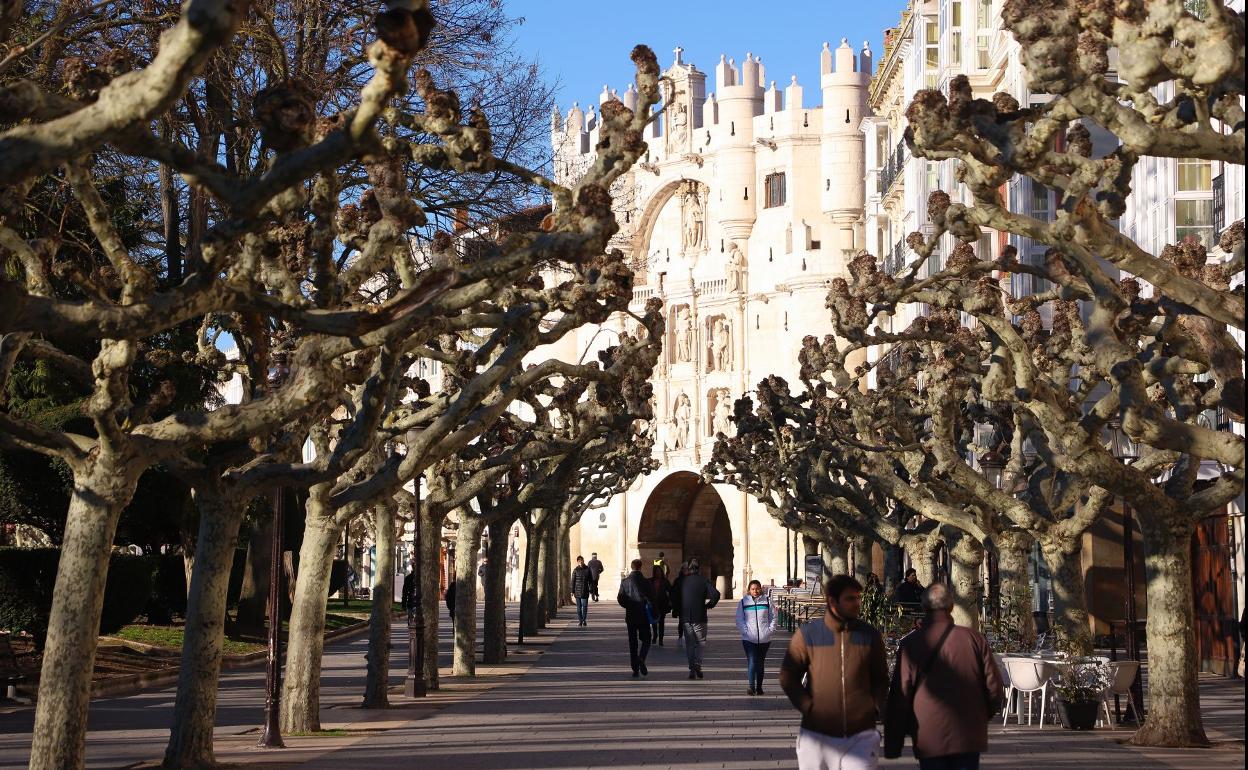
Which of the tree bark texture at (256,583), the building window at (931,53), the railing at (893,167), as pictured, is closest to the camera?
the tree bark texture at (256,583)

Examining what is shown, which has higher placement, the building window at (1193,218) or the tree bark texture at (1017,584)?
the building window at (1193,218)

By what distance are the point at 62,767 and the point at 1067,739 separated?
960cm

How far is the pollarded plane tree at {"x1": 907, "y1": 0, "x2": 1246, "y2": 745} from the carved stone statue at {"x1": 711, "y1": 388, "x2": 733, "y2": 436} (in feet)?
193

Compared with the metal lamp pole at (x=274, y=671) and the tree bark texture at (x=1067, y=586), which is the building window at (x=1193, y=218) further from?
the metal lamp pole at (x=274, y=671)

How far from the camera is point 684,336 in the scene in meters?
79.9

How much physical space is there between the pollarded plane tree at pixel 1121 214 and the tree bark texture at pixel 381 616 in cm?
758

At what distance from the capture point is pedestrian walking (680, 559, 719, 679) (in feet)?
83.4

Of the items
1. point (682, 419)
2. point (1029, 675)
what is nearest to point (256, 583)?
point (1029, 675)

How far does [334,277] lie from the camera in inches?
504

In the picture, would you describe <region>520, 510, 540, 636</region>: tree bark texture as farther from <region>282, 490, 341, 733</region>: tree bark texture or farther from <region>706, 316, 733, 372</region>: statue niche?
<region>706, 316, 733, 372</region>: statue niche

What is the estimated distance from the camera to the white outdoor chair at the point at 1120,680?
1831 centimetres

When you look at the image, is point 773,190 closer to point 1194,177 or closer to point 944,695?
point 1194,177

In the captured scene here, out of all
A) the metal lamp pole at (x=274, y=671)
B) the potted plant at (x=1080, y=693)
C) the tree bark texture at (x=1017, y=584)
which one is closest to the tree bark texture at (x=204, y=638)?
the metal lamp pole at (x=274, y=671)

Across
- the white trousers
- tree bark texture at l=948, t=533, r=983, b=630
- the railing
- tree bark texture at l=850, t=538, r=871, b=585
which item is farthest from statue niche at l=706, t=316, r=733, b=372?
the white trousers
